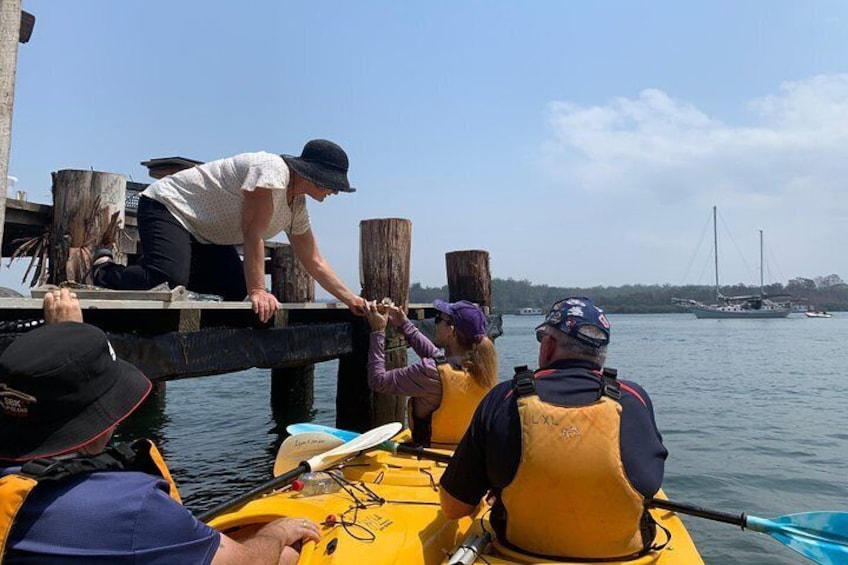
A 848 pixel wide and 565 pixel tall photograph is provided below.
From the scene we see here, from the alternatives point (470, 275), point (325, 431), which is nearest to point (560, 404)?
point (325, 431)

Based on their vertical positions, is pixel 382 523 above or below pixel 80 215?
below

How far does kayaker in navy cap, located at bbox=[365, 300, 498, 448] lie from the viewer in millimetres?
4684

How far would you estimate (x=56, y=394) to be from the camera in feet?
5.76

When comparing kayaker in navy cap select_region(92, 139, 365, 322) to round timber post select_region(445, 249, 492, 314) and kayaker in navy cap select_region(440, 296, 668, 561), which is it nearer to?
kayaker in navy cap select_region(440, 296, 668, 561)

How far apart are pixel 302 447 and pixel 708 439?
922cm

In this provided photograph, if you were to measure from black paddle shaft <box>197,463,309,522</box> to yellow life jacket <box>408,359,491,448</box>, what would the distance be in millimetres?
1135

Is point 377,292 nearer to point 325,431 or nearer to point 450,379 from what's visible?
point 325,431

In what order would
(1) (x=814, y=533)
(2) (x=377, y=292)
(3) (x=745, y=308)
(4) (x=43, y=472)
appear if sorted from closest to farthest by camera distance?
(4) (x=43, y=472) → (1) (x=814, y=533) → (2) (x=377, y=292) → (3) (x=745, y=308)

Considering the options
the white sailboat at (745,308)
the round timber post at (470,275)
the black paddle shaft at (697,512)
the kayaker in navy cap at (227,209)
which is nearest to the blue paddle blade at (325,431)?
the kayaker in navy cap at (227,209)

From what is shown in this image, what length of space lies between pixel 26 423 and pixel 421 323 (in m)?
7.19

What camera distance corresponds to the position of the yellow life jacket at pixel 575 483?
8.58 ft

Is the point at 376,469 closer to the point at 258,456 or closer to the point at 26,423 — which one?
the point at 26,423

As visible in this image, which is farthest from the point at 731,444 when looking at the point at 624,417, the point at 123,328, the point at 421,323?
the point at 123,328

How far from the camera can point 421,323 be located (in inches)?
348
